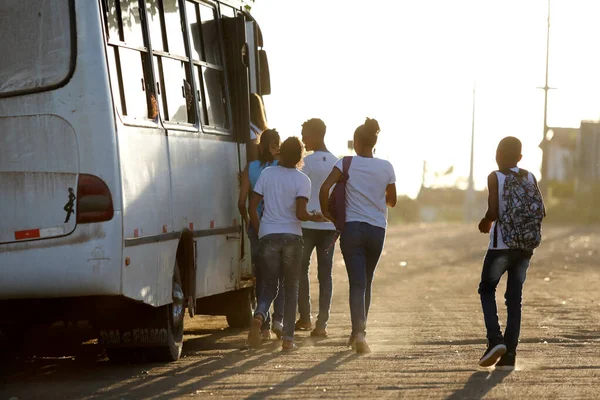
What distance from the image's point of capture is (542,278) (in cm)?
2512

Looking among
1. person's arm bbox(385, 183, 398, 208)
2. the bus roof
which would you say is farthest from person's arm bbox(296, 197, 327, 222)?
the bus roof

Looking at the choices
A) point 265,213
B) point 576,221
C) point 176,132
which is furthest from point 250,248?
point 576,221

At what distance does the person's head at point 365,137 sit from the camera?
12.0 meters

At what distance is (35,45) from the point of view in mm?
9602

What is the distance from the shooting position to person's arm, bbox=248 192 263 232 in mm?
11922

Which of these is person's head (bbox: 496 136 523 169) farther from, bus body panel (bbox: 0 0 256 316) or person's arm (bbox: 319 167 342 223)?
bus body panel (bbox: 0 0 256 316)

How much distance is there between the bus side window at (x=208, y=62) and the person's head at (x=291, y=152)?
81 cm

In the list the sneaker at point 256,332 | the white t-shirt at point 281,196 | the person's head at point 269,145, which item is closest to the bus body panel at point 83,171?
the sneaker at point 256,332

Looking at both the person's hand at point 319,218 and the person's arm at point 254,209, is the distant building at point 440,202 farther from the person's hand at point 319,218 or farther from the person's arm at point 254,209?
the person's hand at point 319,218

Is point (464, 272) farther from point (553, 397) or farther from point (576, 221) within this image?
point (576, 221)

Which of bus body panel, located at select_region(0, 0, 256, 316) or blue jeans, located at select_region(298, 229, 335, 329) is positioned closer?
bus body panel, located at select_region(0, 0, 256, 316)

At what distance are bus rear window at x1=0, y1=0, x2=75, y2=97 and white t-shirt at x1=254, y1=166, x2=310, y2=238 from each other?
2748 millimetres

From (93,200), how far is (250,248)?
4129mm

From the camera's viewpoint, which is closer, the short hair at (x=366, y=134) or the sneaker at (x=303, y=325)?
the short hair at (x=366, y=134)
